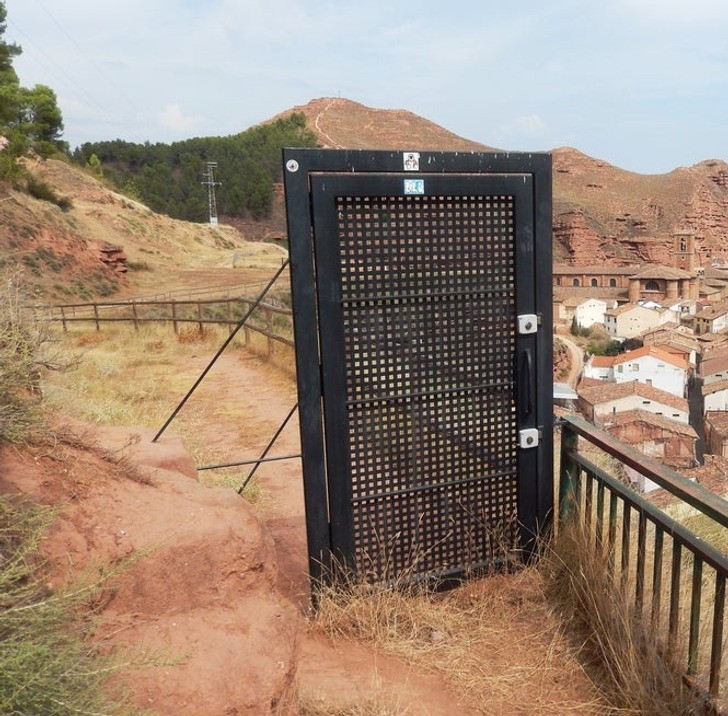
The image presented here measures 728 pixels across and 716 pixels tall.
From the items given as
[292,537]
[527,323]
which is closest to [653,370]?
[292,537]

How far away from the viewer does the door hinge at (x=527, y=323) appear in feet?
10.6

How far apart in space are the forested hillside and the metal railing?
61353 millimetres

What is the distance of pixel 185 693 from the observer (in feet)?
6.76

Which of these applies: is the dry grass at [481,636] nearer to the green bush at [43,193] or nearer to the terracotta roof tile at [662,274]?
the green bush at [43,193]

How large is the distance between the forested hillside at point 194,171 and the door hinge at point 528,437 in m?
61.2

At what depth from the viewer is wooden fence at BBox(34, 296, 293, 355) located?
984 centimetres

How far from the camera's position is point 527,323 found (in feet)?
10.6

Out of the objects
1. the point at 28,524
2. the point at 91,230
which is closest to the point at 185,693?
the point at 28,524

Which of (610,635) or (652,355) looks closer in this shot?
(610,635)

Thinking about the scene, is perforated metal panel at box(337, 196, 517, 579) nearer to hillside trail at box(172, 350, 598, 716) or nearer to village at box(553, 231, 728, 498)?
hillside trail at box(172, 350, 598, 716)

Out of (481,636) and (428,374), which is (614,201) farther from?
(481,636)

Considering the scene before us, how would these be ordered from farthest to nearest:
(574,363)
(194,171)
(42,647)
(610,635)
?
(194,171)
(574,363)
(610,635)
(42,647)

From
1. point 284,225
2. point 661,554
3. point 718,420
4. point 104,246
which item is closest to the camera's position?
point 661,554

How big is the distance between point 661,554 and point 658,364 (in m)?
42.0
